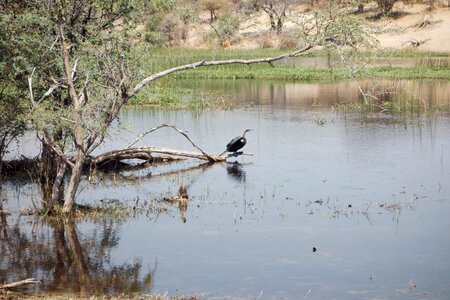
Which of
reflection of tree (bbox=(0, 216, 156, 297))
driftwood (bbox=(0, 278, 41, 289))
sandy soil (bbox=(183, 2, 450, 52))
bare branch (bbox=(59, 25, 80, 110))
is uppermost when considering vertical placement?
sandy soil (bbox=(183, 2, 450, 52))

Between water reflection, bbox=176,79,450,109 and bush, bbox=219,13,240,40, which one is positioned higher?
bush, bbox=219,13,240,40

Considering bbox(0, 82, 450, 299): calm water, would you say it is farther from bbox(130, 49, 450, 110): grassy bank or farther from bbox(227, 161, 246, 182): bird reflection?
bbox(130, 49, 450, 110): grassy bank

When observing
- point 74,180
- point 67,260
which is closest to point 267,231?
point 74,180

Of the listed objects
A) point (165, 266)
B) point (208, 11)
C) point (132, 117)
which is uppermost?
point (208, 11)

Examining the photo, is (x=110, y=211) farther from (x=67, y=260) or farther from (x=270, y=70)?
(x=270, y=70)

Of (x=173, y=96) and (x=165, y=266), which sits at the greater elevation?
(x=173, y=96)

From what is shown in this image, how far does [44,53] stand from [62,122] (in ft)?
4.14

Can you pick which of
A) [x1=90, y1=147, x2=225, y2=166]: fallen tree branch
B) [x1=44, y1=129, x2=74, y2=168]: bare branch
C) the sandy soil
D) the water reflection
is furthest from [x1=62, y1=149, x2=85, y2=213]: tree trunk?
the sandy soil

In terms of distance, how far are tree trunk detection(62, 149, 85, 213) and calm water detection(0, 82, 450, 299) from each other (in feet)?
1.34

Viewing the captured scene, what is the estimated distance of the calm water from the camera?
1232cm

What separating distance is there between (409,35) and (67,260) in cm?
4503

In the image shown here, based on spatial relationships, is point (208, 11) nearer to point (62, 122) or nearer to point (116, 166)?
point (116, 166)

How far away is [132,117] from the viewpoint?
28.8 meters

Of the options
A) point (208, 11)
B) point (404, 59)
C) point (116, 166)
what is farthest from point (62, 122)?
point (208, 11)
